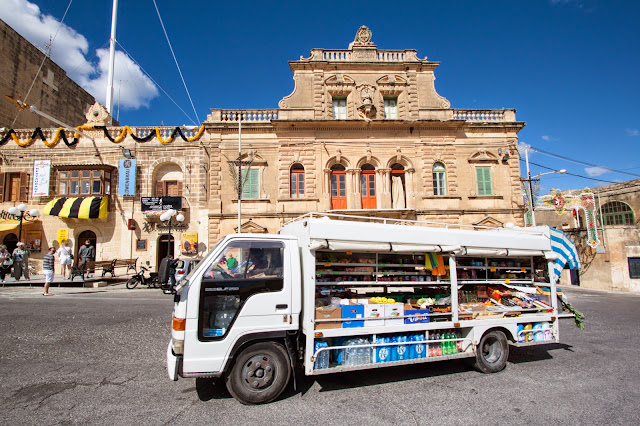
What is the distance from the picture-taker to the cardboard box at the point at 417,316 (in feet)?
16.8

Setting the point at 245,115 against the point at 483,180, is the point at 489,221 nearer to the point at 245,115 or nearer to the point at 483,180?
the point at 483,180

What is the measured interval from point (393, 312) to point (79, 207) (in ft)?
69.7

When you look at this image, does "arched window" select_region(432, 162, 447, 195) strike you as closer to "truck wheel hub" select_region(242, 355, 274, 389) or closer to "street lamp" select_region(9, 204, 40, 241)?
"truck wheel hub" select_region(242, 355, 274, 389)

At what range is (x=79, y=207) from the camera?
19672 millimetres

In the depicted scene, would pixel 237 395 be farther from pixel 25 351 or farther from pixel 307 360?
pixel 25 351

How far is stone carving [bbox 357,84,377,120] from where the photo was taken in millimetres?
21000

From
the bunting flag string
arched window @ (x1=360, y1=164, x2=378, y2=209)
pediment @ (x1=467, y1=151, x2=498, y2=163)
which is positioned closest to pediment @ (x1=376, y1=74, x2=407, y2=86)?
arched window @ (x1=360, y1=164, x2=378, y2=209)

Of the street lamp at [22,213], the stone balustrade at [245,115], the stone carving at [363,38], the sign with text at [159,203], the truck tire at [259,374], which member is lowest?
the truck tire at [259,374]

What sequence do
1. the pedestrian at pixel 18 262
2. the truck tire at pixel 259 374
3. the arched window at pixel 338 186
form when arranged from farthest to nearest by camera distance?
the arched window at pixel 338 186, the pedestrian at pixel 18 262, the truck tire at pixel 259 374

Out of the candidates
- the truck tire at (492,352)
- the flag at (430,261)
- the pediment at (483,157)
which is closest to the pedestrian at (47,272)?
the flag at (430,261)

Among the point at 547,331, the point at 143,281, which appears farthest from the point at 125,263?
the point at 547,331

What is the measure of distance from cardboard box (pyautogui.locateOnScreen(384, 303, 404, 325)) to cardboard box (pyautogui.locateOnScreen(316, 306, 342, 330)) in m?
0.75

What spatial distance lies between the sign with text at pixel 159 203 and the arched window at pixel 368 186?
11.4 m

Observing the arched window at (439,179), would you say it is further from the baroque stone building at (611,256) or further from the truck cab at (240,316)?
the truck cab at (240,316)
